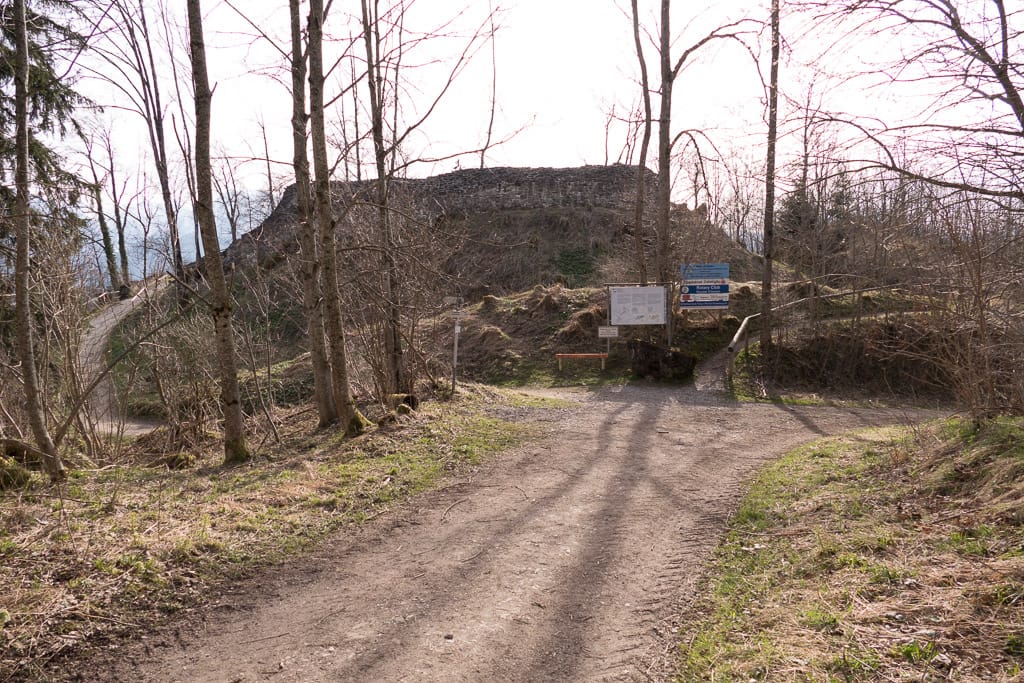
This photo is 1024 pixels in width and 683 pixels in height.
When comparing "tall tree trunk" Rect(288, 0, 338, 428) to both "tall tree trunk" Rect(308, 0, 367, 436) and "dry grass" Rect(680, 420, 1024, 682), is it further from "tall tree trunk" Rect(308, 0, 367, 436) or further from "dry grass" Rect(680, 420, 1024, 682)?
"dry grass" Rect(680, 420, 1024, 682)

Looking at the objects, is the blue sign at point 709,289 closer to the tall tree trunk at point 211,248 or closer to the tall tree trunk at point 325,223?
the tall tree trunk at point 325,223

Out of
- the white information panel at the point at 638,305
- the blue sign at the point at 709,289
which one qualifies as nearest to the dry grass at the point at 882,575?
the white information panel at the point at 638,305

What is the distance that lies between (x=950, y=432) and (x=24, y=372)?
10.2 m

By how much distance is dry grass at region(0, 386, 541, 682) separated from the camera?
3.93 meters

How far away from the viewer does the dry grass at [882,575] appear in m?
3.20

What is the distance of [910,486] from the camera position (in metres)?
5.90

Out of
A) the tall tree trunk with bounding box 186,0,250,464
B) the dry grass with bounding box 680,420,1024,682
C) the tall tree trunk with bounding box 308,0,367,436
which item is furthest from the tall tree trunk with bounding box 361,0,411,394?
the dry grass with bounding box 680,420,1024,682

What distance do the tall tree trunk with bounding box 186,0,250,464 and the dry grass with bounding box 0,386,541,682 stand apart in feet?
1.84

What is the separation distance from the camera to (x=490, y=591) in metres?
4.57

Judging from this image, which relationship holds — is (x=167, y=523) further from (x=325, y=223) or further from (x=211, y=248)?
(x=325, y=223)

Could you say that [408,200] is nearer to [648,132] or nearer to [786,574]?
[648,132]

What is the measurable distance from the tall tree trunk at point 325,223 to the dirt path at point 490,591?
2.65 meters

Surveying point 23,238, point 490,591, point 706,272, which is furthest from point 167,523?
point 706,272

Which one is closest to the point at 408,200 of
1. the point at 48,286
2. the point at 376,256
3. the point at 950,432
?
the point at 376,256
